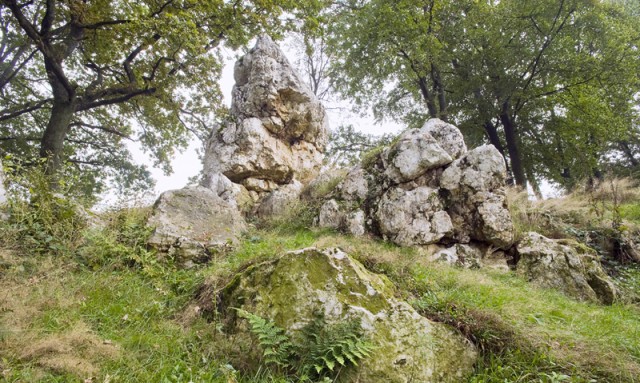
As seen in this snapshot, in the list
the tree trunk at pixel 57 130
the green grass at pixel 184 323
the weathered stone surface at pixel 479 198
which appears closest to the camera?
the green grass at pixel 184 323

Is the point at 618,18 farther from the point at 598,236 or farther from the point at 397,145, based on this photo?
the point at 397,145

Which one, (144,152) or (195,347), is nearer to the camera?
(195,347)

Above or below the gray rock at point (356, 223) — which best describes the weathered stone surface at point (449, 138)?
above

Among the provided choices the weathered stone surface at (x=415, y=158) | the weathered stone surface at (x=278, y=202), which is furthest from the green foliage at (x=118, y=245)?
the weathered stone surface at (x=415, y=158)

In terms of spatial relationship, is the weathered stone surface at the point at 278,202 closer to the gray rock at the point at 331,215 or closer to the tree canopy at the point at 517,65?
the gray rock at the point at 331,215

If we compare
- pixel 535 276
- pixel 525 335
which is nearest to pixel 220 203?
pixel 525 335

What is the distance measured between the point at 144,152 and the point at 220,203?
1196 centimetres

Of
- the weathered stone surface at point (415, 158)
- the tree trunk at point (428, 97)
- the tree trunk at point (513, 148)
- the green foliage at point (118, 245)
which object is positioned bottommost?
the green foliage at point (118, 245)

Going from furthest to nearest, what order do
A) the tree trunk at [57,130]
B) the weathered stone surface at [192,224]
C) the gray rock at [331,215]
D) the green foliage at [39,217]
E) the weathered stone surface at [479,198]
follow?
the tree trunk at [57,130] → the gray rock at [331,215] → the weathered stone surface at [479,198] → the weathered stone surface at [192,224] → the green foliage at [39,217]

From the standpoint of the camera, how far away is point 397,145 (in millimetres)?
7824

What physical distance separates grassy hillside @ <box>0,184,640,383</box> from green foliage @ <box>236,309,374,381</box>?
16 cm

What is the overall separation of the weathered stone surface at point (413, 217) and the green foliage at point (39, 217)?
568 centimetres

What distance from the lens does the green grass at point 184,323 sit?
2.59m

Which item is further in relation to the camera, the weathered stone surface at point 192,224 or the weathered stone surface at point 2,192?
the weathered stone surface at point 192,224
